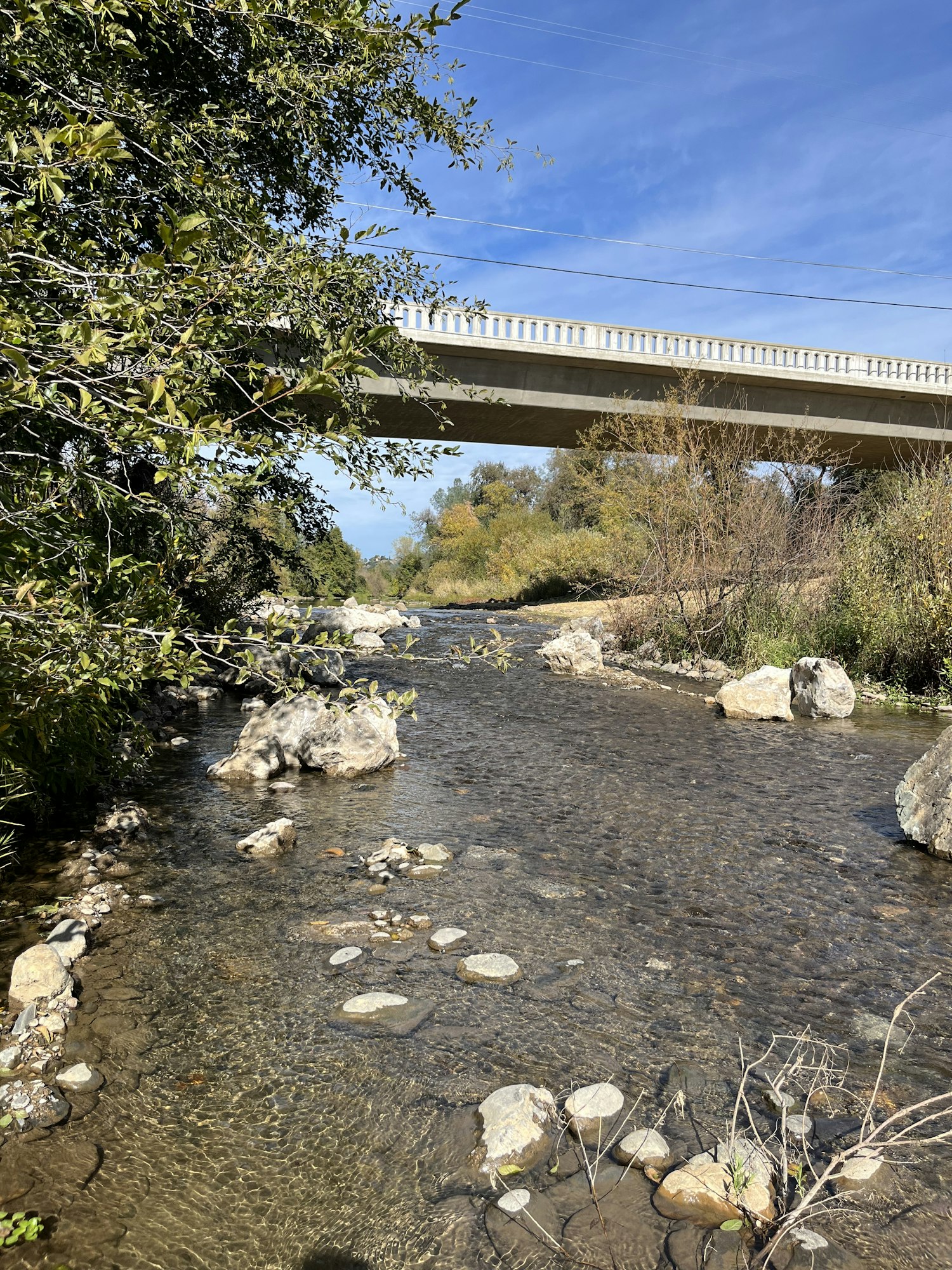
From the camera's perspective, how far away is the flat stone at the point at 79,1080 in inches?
124

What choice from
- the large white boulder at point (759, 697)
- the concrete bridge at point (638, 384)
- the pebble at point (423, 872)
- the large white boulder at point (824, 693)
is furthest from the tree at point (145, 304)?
the concrete bridge at point (638, 384)

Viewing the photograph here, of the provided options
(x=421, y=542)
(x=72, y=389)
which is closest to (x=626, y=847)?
(x=72, y=389)

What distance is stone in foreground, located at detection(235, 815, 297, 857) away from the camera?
5691 millimetres

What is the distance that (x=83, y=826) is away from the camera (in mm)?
6047

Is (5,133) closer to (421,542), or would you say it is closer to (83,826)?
(83,826)

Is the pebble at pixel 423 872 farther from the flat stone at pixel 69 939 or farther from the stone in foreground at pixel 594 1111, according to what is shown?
the stone in foreground at pixel 594 1111

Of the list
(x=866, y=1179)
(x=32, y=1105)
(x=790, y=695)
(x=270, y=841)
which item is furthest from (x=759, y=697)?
(x=32, y=1105)

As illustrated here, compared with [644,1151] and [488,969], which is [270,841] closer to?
[488,969]

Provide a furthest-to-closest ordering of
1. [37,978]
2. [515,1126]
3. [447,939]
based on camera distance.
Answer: [447,939]
[37,978]
[515,1126]

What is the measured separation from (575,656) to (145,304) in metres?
12.8

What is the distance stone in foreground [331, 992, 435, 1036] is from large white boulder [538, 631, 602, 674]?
11.2m

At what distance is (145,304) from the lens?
8.48 ft

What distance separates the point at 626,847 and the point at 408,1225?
3.79 meters

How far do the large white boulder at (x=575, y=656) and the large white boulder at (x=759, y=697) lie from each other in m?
3.51
